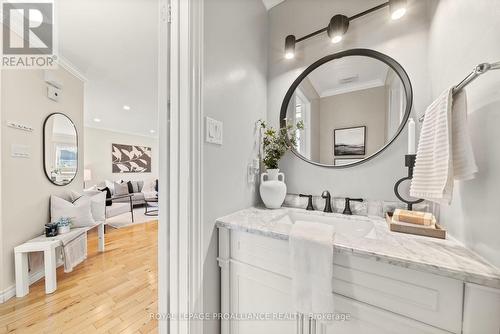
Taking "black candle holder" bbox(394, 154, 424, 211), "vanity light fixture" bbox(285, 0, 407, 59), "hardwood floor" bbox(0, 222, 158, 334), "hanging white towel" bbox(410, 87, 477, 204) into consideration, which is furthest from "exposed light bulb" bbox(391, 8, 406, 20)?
"hardwood floor" bbox(0, 222, 158, 334)

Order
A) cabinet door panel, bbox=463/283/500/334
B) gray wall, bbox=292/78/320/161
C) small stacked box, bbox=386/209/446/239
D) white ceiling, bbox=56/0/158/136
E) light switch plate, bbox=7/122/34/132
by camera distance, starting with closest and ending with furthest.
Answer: cabinet door panel, bbox=463/283/500/334, small stacked box, bbox=386/209/446/239, gray wall, bbox=292/78/320/161, white ceiling, bbox=56/0/158/136, light switch plate, bbox=7/122/34/132

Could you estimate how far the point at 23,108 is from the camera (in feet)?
5.78

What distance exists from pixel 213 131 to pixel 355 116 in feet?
2.94

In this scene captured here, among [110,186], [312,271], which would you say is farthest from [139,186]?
[312,271]

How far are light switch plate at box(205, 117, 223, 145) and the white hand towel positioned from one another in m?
0.56

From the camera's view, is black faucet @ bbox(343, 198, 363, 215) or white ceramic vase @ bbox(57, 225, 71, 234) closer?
black faucet @ bbox(343, 198, 363, 215)

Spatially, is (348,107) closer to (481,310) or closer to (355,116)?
(355,116)

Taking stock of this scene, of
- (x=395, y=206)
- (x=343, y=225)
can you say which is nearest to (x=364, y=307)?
(x=343, y=225)

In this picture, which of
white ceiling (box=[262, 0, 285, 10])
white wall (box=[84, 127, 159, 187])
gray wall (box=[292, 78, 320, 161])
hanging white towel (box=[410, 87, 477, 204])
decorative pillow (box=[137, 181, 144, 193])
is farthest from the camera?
decorative pillow (box=[137, 181, 144, 193])

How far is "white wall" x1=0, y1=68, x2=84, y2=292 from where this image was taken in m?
1.59

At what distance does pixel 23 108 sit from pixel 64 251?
143 centimetres

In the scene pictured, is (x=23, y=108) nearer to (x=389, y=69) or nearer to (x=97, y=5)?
(x=97, y=5)

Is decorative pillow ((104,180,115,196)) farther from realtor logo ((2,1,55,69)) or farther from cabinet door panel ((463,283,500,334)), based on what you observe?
cabinet door panel ((463,283,500,334))

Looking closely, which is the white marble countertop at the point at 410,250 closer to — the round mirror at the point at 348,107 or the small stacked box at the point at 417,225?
the small stacked box at the point at 417,225
